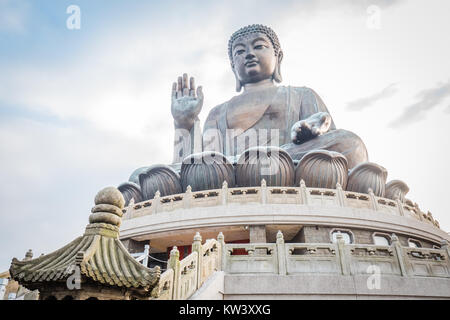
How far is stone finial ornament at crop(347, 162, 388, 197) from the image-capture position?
10.3 metres

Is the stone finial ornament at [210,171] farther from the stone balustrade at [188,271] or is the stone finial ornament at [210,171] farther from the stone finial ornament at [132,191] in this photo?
the stone balustrade at [188,271]

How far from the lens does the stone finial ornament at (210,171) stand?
32.8 feet

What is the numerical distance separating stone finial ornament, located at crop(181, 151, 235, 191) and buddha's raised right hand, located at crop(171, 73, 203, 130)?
425 centimetres

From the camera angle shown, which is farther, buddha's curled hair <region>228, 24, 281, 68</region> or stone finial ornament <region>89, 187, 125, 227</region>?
buddha's curled hair <region>228, 24, 281, 68</region>

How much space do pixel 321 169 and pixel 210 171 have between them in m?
3.21

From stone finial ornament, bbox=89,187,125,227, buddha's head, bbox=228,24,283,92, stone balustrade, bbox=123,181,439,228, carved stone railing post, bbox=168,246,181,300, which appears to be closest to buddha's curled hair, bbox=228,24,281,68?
Result: buddha's head, bbox=228,24,283,92

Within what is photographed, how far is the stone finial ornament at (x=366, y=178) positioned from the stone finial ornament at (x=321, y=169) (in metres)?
0.54

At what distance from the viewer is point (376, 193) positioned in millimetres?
10281

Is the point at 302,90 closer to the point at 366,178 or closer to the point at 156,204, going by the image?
the point at 366,178

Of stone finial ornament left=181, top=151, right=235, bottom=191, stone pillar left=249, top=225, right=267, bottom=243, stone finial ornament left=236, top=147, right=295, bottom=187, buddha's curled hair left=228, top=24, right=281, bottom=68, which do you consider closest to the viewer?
stone pillar left=249, top=225, right=267, bottom=243

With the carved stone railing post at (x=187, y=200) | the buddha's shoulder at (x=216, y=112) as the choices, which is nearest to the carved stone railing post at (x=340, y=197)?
the carved stone railing post at (x=187, y=200)

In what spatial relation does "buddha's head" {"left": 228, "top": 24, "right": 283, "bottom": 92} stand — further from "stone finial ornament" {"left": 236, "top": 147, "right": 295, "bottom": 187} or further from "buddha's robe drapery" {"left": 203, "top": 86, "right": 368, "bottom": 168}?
"stone finial ornament" {"left": 236, "top": 147, "right": 295, "bottom": 187}

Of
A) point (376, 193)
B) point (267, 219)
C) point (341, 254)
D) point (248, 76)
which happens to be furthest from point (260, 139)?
point (341, 254)
